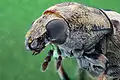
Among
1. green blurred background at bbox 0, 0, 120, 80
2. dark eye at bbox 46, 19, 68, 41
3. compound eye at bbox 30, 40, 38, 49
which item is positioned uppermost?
green blurred background at bbox 0, 0, 120, 80

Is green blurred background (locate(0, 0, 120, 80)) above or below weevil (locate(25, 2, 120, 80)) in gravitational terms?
above

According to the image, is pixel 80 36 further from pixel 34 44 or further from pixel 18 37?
pixel 18 37

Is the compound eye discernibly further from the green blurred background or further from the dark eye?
the green blurred background

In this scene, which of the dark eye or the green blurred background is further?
the green blurred background

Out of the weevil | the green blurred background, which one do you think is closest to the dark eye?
the weevil

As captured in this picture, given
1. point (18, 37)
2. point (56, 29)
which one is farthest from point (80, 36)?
point (18, 37)

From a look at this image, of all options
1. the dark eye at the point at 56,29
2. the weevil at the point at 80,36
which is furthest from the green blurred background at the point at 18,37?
the dark eye at the point at 56,29
